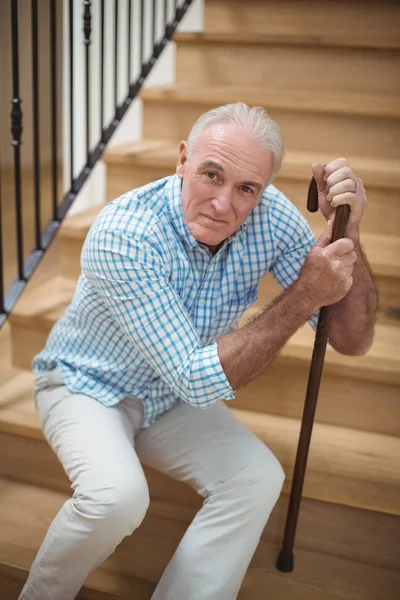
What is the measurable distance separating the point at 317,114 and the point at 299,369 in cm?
103

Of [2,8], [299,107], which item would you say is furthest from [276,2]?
[2,8]

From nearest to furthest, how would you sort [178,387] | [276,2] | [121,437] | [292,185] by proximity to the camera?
[178,387]
[121,437]
[292,185]
[276,2]

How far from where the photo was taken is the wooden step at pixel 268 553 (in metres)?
1.58

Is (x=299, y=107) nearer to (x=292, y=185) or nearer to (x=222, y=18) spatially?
(x=292, y=185)

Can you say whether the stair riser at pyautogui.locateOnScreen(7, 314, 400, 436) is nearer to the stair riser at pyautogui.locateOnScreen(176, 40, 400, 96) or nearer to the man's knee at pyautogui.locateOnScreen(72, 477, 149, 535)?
the man's knee at pyautogui.locateOnScreen(72, 477, 149, 535)

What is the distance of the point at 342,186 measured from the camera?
53.4 inches

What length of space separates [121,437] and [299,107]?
1429 mm

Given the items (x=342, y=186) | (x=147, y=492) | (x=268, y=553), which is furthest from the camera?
(x=268, y=553)

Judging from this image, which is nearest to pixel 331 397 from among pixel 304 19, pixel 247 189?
pixel 247 189

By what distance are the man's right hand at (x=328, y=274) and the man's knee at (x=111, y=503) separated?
56 centimetres

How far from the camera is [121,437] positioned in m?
1.53

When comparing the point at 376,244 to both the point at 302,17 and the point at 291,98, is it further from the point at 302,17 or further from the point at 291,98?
the point at 302,17

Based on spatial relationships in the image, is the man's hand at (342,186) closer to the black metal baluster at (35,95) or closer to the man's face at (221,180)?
the man's face at (221,180)

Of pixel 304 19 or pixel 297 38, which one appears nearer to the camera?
pixel 297 38
